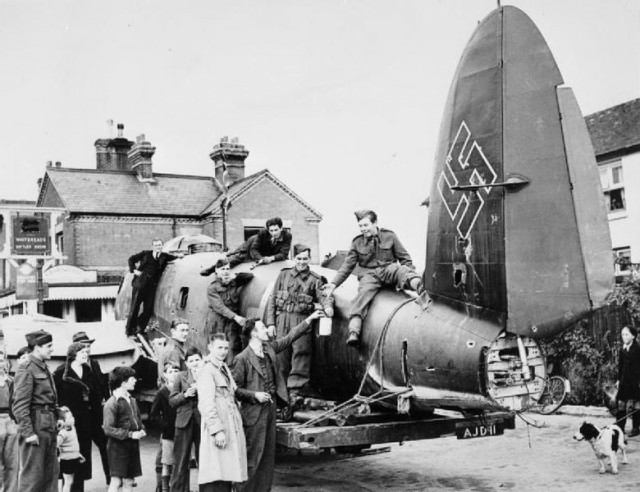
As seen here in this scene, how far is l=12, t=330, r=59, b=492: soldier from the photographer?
306 inches

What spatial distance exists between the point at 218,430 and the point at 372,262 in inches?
103

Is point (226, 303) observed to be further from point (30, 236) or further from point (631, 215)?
point (631, 215)

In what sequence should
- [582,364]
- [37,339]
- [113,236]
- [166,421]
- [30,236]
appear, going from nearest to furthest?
[37,339] → [166,421] → [582,364] → [30,236] → [113,236]

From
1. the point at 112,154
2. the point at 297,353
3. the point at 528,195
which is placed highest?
the point at 112,154

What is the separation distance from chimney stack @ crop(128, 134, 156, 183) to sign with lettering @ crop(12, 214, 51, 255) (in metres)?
12.3

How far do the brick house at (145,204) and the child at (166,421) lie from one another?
986 inches

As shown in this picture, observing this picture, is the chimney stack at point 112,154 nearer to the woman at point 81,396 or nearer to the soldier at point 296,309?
the woman at point 81,396

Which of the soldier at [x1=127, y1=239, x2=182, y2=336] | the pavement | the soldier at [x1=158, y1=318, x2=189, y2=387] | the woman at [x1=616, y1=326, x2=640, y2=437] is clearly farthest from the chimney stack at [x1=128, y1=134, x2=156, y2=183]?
the woman at [x1=616, y1=326, x2=640, y2=437]

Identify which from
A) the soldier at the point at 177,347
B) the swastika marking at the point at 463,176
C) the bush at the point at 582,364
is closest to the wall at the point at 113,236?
the bush at the point at 582,364

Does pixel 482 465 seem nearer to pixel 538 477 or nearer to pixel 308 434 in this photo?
pixel 538 477

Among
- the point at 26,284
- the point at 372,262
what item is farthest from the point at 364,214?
the point at 26,284

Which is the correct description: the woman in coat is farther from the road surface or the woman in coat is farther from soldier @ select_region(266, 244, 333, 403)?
the road surface

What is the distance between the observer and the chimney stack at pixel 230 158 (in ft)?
125

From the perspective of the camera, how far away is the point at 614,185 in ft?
77.2
